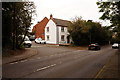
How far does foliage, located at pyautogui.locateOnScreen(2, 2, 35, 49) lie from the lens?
18.4m

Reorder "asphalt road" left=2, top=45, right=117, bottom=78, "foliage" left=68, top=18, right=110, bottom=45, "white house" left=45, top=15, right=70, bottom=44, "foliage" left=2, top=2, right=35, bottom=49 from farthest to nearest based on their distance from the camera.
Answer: "white house" left=45, top=15, right=70, bottom=44, "foliage" left=68, top=18, right=110, bottom=45, "foliage" left=2, top=2, right=35, bottom=49, "asphalt road" left=2, top=45, right=117, bottom=78

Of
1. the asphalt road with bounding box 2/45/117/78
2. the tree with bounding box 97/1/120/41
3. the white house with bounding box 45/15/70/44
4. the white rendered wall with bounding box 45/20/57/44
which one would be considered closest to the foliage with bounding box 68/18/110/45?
the white house with bounding box 45/15/70/44

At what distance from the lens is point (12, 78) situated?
7375 mm

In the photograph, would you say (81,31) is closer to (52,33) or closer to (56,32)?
(56,32)

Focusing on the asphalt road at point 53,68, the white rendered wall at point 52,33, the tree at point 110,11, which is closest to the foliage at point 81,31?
the white rendered wall at point 52,33

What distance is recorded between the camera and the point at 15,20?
824 inches

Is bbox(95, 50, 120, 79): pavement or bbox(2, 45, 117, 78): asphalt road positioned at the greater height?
bbox(95, 50, 120, 79): pavement

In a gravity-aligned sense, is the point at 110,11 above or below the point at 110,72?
above

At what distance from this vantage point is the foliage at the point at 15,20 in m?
18.4

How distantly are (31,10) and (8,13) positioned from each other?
517 cm

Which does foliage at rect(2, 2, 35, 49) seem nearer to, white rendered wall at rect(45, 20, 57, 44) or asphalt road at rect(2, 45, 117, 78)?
asphalt road at rect(2, 45, 117, 78)

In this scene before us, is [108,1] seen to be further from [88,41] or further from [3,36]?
[88,41]

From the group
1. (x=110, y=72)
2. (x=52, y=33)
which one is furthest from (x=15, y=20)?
(x=52, y=33)

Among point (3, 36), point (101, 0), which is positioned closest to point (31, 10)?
point (3, 36)
